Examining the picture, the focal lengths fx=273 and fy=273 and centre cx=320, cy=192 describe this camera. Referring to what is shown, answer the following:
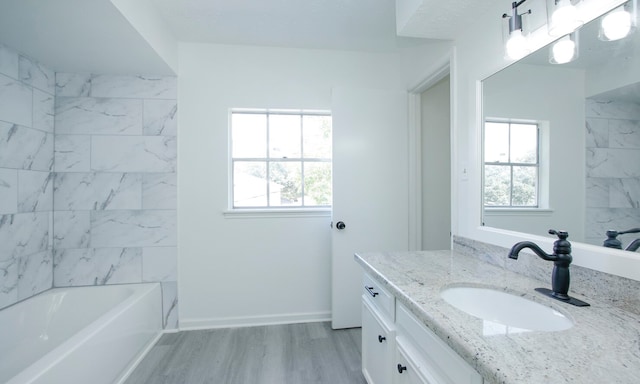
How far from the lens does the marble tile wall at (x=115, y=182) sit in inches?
88.7

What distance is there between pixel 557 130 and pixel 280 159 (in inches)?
77.9

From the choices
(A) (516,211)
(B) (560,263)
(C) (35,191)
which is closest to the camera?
(B) (560,263)

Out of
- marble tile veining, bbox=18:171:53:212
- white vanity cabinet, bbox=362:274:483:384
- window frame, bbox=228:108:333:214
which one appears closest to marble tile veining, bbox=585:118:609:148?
white vanity cabinet, bbox=362:274:483:384

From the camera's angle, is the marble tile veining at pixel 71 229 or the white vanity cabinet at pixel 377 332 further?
the marble tile veining at pixel 71 229

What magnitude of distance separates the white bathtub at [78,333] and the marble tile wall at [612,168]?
2.31 metres

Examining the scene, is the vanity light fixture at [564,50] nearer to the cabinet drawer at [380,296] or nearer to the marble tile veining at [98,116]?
the cabinet drawer at [380,296]

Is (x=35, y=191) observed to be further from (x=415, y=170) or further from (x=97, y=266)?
(x=415, y=170)

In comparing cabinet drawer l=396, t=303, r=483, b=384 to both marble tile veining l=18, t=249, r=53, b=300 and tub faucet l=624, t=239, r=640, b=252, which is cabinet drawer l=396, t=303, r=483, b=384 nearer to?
tub faucet l=624, t=239, r=640, b=252

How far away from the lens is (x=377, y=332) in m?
1.37

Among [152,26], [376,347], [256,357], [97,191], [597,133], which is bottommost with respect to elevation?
[256,357]

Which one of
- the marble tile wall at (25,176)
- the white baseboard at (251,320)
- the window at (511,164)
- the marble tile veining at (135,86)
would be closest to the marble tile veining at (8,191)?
the marble tile wall at (25,176)

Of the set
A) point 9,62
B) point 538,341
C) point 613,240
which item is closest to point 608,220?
point 613,240

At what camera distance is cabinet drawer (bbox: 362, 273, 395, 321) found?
Result: 120cm

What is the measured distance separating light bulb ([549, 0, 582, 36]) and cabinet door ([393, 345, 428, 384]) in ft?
4.47
